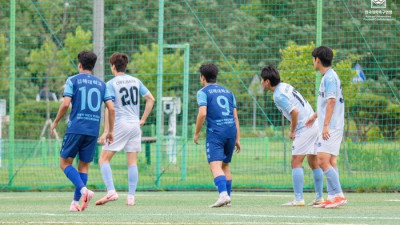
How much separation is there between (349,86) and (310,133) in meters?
5.26

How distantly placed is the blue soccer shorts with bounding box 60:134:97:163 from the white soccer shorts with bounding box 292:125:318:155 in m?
2.50

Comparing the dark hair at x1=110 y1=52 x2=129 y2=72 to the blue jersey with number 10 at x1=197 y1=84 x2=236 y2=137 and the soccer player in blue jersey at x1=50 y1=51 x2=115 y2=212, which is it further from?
the blue jersey with number 10 at x1=197 y1=84 x2=236 y2=137

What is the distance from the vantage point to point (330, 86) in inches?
390

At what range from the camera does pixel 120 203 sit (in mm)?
11508

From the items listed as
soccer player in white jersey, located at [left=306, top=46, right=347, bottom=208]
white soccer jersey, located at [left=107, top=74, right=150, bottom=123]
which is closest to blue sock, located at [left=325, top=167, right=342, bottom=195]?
soccer player in white jersey, located at [left=306, top=46, right=347, bottom=208]

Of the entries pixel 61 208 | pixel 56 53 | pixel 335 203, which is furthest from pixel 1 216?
pixel 56 53

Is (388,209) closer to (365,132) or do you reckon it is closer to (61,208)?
(61,208)

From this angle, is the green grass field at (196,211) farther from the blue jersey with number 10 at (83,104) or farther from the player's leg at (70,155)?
the blue jersey with number 10 at (83,104)

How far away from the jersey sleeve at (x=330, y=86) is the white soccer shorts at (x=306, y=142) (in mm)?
891

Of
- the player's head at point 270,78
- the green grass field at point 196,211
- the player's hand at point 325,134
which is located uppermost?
the player's head at point 270,78

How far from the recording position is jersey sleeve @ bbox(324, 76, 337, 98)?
9867mm

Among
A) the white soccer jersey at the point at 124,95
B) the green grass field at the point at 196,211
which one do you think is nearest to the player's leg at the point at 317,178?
the green grass field at the point at 196,211

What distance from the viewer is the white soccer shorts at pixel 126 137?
11.4 metres

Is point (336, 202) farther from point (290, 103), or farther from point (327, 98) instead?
point (290, 103)
